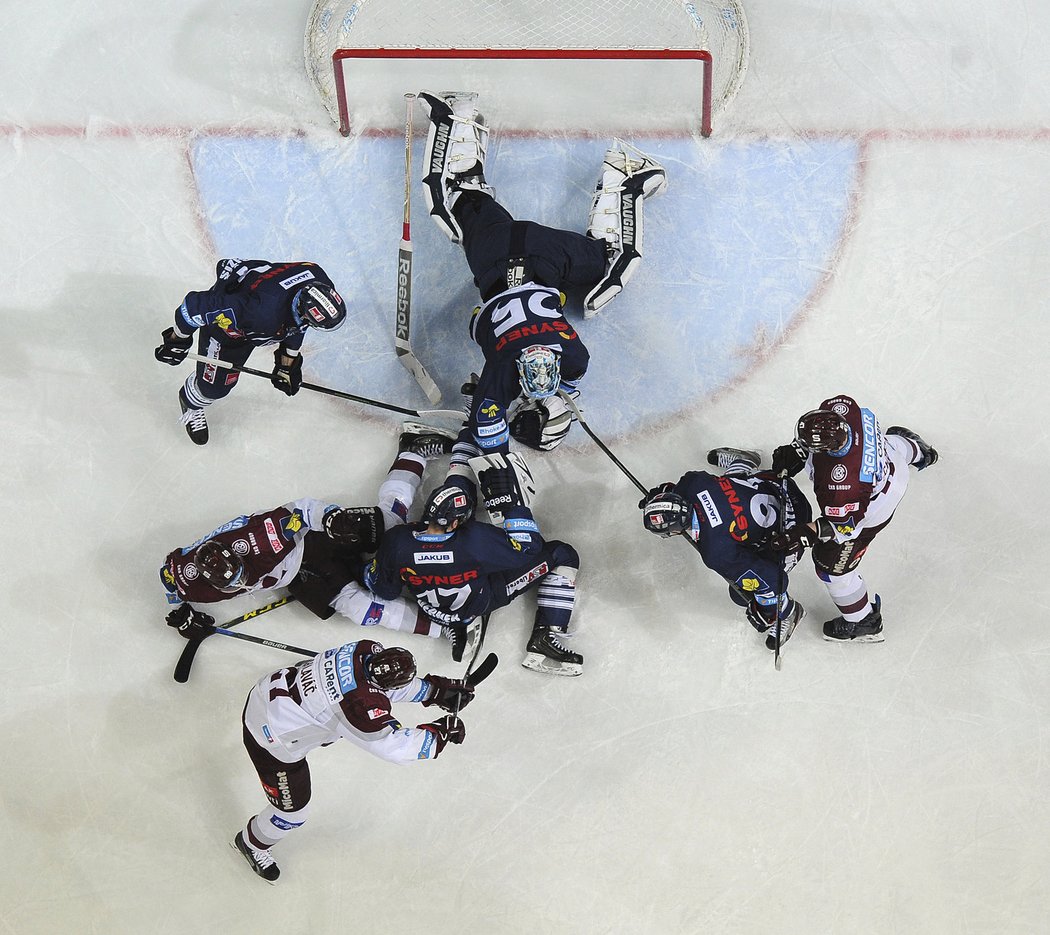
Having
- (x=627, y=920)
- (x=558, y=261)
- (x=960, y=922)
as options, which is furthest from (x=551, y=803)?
(x=558, y=261)

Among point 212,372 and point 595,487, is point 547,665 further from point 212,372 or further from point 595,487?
point 212,372

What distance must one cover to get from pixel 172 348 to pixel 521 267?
174 centimetres

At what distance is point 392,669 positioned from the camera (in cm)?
466

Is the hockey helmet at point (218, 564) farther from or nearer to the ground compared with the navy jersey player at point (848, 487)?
nearer to the ground

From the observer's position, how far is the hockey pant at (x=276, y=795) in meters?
5.15

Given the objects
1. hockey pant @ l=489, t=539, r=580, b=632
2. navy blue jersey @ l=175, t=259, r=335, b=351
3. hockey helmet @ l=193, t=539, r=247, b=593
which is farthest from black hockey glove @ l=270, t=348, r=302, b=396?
hockey pant @ l=489, t=539, r=580, b=632

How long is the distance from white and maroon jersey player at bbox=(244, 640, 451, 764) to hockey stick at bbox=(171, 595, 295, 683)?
0.65 m

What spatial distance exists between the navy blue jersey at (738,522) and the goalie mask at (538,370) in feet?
2.55

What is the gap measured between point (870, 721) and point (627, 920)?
1531 mm

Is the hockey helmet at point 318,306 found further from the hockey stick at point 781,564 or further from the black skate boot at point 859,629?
the black skate boot at point 859,629

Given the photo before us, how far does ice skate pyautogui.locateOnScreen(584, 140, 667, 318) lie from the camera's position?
5910mm

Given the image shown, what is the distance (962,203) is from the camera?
616 cm

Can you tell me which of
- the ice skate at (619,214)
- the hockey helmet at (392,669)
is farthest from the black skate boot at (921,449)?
the hockey helmet at (392,669)

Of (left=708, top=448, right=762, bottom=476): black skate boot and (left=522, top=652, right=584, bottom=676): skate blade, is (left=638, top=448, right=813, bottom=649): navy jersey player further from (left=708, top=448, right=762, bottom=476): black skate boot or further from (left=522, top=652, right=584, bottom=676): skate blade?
(left=522, top=652, right=584, bottom=676): skate blade
